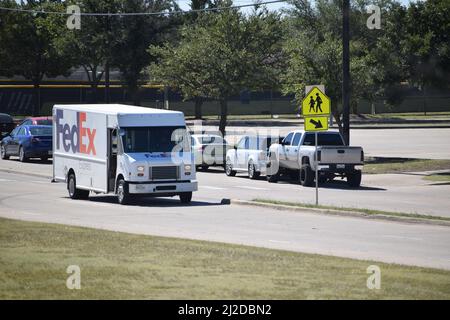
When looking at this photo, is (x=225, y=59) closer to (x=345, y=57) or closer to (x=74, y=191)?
(x=345, y=57)

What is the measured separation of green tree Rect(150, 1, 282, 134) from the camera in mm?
51375

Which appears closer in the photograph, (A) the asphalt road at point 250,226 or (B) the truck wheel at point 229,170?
(A) the asphalt road at point 250,226

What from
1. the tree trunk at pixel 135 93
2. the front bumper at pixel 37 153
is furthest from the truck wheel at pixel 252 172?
the tree trunk at pixel 135 93

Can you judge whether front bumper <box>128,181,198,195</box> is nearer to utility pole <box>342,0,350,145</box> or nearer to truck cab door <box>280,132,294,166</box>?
truck cab door <box>280,132,294,166</box>

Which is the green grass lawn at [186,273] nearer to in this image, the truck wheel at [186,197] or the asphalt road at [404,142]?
the truck wheel at [186,197]

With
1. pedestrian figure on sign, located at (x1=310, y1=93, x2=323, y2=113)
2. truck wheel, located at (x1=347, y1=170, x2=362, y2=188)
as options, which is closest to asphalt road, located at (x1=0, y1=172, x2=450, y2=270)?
pedestrian figure on sign, located at (x1=310, y1=93, x2=323, y2=113)

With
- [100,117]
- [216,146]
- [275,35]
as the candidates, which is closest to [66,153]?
[100,117]

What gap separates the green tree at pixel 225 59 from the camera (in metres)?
51.4

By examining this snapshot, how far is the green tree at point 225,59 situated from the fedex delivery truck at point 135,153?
A: 75.6 feet

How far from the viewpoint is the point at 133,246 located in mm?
16594

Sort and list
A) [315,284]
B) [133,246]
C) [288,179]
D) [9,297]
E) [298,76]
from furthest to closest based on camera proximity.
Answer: [298,76] → [288,179] → [133,246] → [315,284] → [9,297]

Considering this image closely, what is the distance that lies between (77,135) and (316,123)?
732cm

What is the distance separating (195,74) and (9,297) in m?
40.7
